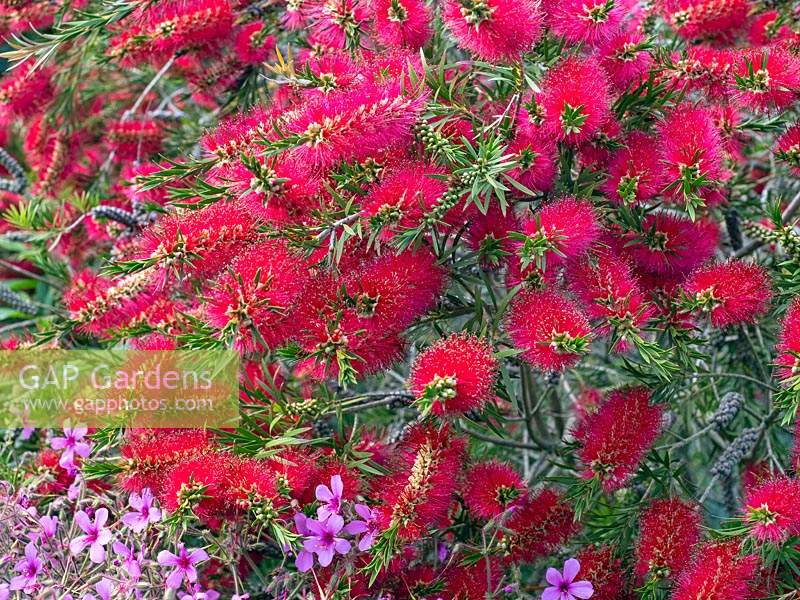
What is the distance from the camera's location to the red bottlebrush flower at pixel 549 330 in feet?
4.66

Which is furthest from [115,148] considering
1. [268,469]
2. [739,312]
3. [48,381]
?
[739,312]

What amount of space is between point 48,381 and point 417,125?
3.65 ft

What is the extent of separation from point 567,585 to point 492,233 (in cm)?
65

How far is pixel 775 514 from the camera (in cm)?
145

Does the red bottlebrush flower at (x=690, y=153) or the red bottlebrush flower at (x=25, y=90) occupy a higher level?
the red bottlebrush flower at (x=690, y=153)

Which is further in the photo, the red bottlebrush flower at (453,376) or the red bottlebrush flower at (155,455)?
the red bottlebrush flower at (155,455)

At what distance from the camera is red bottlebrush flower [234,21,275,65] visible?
2.25 m

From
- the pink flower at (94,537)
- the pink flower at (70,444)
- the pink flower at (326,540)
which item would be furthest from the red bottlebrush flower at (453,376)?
the pink flower at (70,444)

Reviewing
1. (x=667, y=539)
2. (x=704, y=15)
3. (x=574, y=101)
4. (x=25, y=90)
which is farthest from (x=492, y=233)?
(x=25, y=90)

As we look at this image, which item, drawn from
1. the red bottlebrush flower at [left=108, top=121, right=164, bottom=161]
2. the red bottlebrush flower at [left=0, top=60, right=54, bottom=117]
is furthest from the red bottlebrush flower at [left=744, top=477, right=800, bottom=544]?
the red bottlebrush flower at [left=0, top=60, right=54, bottom=117]

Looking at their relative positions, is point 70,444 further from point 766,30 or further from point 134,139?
point 766,30

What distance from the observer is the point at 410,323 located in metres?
1.57

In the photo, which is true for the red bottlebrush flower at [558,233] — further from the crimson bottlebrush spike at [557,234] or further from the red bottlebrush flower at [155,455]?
the red bottlebrush flower at [155,455]

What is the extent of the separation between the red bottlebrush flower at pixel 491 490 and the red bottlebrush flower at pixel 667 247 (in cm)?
45
